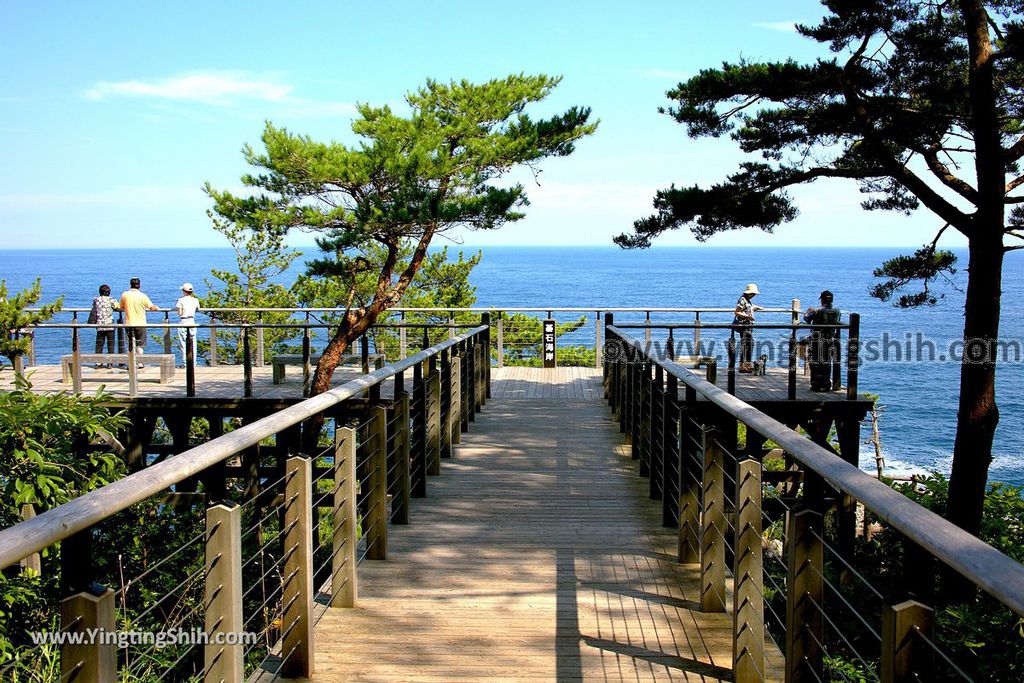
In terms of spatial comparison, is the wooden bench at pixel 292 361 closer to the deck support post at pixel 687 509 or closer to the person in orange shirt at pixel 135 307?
the person in orange shirt at pixel 135 307

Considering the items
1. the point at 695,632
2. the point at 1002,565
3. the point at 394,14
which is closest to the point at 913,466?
the point at 394,14

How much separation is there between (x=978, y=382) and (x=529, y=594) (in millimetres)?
7919

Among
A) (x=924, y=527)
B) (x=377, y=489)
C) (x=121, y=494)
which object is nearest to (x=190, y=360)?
(x=377, y=489)

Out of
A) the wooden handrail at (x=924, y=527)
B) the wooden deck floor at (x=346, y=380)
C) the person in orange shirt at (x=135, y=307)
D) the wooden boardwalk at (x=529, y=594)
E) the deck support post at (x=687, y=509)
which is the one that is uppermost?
the person in orange shirt at (x=135, y=307)

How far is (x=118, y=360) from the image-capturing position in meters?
13.0

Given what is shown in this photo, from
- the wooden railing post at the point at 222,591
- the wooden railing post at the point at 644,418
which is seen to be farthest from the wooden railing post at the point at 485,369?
the wooden railing post at the point at 222,591

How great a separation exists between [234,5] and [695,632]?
32487 mm

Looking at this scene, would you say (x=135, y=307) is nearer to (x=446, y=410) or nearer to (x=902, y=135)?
(x=446, y=410)

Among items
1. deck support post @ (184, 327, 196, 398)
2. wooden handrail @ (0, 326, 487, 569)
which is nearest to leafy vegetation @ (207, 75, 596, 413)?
deck support post @ (184, 327, 196, 398)

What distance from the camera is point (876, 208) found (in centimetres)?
1486

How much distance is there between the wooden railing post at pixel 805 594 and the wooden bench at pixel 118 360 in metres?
11.7

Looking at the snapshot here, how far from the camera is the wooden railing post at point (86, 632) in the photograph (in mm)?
1661

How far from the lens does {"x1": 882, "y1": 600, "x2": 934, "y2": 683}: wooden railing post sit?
174 cm

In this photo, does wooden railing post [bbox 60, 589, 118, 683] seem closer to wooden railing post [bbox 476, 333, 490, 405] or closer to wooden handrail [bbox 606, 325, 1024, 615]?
wooden handrail [bbox 606, 325, 1024, 615]
